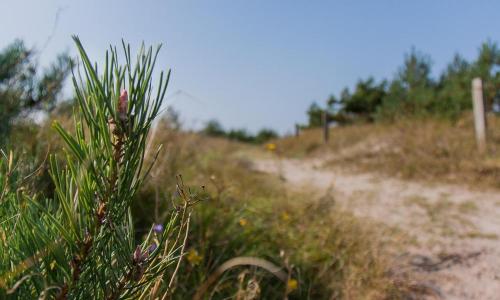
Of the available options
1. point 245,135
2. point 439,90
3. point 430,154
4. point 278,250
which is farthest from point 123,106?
point 245,135

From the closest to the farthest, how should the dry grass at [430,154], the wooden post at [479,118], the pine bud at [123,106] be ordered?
1. the pine bud at [123,106]
2. the dry grass at [430,154]
3. the wooden post at [479,118]

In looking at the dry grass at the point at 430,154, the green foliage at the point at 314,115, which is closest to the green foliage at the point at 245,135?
the green foliage at the point at 314,115

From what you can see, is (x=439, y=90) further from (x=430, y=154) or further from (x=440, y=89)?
(x=430, y=154)

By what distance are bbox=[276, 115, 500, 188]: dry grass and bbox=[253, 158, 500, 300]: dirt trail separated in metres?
0.34

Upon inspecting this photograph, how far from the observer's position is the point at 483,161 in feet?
13.9

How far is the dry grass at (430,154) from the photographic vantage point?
416 centimetres

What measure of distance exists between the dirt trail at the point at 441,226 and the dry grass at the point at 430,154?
0.34 m

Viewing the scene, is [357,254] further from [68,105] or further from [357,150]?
[357,150]

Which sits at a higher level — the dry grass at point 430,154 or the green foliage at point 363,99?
the green foliage at point 363,99

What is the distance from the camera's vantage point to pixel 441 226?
2.51 m

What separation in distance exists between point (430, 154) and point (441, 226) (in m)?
2.81

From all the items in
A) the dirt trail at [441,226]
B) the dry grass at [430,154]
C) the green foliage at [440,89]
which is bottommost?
the dirt trail at [441,226]

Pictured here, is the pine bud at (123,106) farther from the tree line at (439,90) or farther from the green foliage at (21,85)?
the tree line at (439,90)

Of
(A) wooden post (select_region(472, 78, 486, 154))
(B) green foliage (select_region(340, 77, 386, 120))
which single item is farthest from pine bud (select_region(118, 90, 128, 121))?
(B) green foliage (select_region(340, 77, 386, 120))
